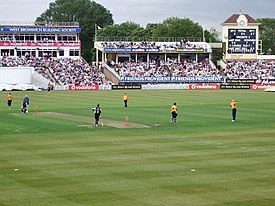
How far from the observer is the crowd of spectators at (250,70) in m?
113

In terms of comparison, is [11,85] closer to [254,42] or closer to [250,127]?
[254,42]

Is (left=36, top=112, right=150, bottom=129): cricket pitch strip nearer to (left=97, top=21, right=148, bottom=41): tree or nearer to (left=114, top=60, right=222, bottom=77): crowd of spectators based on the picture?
(left=114, top=60, right=222, bottom=77): crowd of spectators

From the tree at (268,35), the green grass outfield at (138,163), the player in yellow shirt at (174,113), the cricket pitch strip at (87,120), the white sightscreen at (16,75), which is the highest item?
the tree at (268,35)

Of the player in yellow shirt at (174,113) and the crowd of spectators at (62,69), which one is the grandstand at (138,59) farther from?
the player in yellow shirt at (174,113)

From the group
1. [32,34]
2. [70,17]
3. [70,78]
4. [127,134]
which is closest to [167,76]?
[70,78]

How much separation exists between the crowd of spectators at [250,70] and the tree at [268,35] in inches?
1482

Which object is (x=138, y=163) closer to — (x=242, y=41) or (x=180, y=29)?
(x=242, y=41)

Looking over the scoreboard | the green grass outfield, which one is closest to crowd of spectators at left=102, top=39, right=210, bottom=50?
the scoreboard

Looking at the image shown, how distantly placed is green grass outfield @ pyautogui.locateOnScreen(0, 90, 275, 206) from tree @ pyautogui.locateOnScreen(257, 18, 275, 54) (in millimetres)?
121218

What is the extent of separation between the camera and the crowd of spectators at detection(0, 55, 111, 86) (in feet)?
346

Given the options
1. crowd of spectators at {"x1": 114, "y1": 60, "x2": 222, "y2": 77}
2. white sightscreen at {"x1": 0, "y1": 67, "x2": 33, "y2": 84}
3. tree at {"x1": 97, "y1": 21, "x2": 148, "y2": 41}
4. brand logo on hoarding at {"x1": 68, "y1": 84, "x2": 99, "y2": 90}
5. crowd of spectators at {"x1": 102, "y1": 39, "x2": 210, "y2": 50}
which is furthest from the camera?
tree at {"x1": 97, "y1": 21, "x2": 148, "y2": 41}

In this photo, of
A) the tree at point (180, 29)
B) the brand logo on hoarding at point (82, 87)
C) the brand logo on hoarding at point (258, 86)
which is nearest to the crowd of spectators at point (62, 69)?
the brand logo on hoarding at point (82, 87)

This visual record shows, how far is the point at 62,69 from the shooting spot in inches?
4281

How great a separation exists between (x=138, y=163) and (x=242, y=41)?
3781 inches
